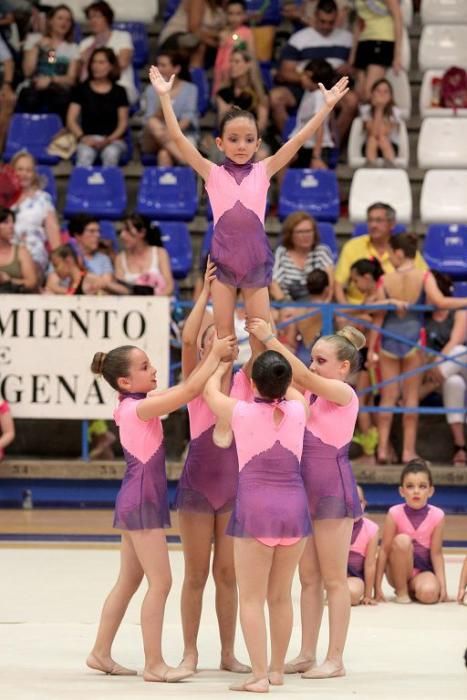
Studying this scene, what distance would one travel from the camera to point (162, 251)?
10805 mm

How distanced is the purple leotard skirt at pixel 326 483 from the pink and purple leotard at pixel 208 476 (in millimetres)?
285

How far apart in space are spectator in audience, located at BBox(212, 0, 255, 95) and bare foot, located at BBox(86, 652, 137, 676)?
7.46 meters

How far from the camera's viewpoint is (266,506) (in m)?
5.31

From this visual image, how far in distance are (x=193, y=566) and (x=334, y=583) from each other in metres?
0.55

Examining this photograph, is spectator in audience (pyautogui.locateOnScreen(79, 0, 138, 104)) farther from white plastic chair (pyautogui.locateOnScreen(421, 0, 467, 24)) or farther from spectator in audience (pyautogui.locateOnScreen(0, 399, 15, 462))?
spectator in audience (pyautogui.locateOnScreen(0, 399, 15, 462))

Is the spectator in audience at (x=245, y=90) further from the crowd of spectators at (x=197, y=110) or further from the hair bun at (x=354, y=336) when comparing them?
the hair bun at (x=354, y=336)

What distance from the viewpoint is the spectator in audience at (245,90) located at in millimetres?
12117

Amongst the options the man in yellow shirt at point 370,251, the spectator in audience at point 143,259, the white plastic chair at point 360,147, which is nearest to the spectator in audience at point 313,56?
the white plastic chair at point 360,147

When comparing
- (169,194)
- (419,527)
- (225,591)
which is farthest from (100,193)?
(225,591)

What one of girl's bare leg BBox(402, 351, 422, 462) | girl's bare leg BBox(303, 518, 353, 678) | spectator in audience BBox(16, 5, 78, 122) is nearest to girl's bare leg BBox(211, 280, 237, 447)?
girl's bare leg BBox(303, 518, 353, 678)

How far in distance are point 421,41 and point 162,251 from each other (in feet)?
12.9

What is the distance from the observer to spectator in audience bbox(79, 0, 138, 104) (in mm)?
12891

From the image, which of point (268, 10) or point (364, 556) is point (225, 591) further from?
point (268, 10)

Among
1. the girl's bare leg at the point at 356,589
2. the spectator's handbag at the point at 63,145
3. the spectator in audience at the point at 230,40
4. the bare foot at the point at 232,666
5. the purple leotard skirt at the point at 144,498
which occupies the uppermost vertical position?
the spectator in audience at the point at 230,40
